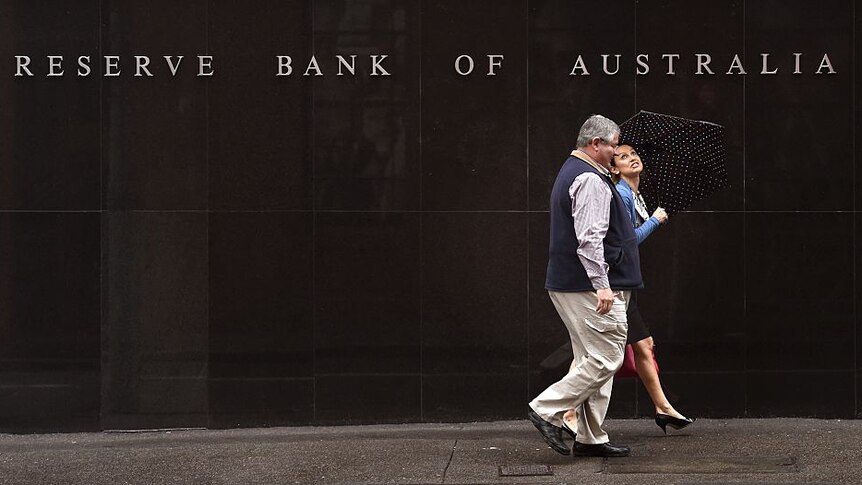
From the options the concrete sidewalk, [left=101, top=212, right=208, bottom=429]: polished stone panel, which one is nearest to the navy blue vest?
the concrete sidewalk

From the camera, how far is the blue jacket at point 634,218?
7.55 m

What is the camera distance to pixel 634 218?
769 centimetres

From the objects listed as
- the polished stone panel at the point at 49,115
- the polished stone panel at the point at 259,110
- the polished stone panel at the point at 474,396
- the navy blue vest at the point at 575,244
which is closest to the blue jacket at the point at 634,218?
the navy blue vest at the point at 575,244

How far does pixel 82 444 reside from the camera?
832cm

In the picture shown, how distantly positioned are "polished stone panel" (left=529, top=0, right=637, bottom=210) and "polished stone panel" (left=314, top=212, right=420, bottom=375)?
113cm

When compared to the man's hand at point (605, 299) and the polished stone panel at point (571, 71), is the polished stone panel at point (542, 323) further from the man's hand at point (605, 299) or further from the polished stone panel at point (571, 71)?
the man's hand at point (605, 299)

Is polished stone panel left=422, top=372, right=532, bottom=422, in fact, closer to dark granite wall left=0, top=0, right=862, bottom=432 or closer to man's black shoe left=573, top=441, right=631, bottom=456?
dark granite wall left=0, top=0, right=862, bottom=432

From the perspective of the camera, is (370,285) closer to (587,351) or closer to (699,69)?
(587,351)

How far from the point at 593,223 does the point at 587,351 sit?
735 mm

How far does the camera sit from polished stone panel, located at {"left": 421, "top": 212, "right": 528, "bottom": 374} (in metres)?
8.65

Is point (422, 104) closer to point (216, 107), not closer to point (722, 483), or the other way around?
point (216, 107)

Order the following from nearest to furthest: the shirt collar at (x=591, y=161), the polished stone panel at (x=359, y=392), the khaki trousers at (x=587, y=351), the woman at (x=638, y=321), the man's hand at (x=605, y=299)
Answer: the man's hand at (x=605, y=299) < the khaki trousers at (x=587, y=351) < the shirt collar at (x=591, y=161) < the woman at (x=638, y=321) < the polished stone panel at (x=359, y=392)

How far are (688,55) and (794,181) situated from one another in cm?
111

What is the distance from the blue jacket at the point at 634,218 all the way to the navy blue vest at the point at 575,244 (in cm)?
34
